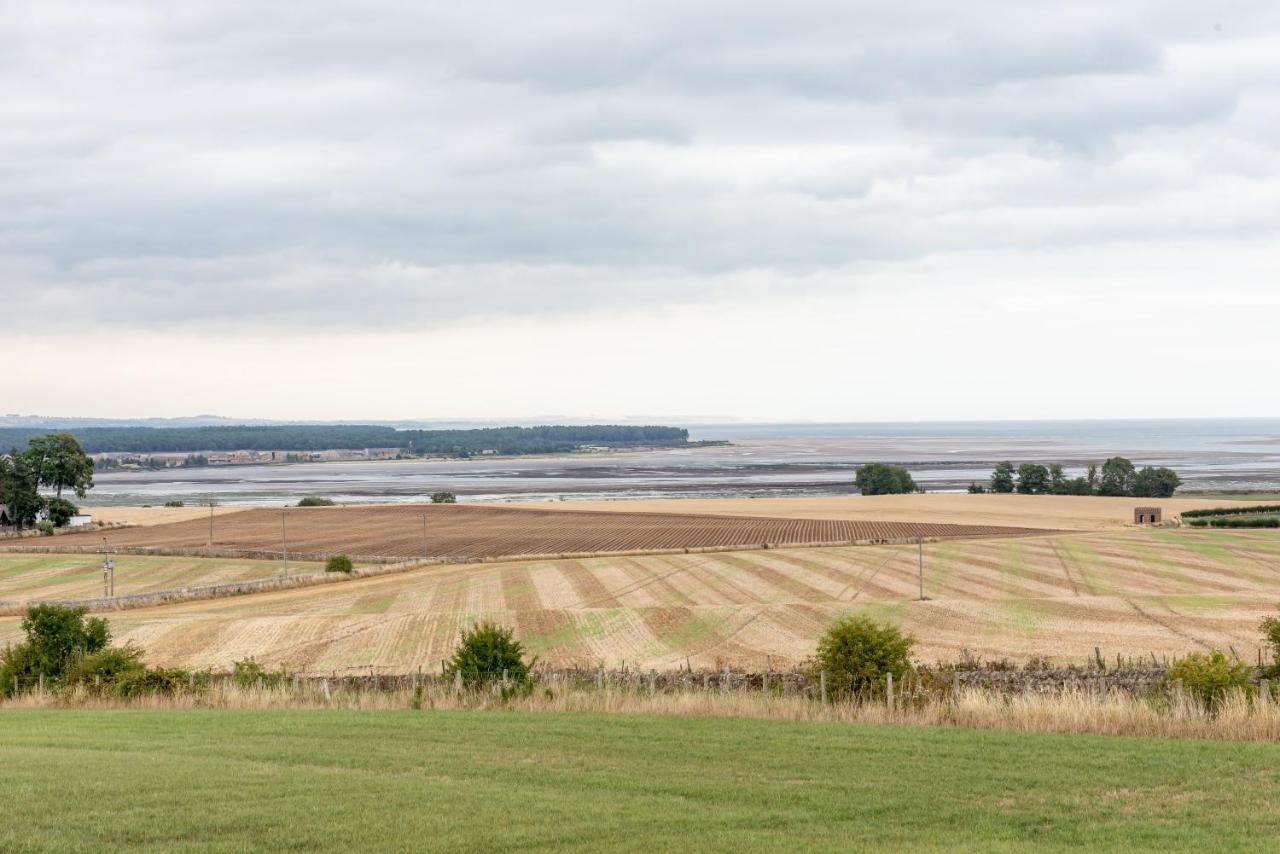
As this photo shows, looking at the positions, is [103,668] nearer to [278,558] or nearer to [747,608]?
[747,608]

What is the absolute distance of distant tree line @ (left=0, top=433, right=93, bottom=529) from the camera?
4365 inches

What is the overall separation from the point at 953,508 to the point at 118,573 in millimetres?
76322

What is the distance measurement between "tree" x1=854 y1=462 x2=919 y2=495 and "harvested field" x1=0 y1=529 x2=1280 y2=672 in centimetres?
6761

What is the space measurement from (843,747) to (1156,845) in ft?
18.3

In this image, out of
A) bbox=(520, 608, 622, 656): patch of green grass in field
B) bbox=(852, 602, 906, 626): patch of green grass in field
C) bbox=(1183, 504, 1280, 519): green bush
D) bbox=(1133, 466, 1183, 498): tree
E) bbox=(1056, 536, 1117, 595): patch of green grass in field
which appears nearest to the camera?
bbox=(520, 608, 622, 656): patch of green grass in field

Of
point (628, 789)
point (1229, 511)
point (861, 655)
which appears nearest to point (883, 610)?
point (861, 655)

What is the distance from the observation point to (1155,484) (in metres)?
139

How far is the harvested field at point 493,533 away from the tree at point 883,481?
39334 millimetres

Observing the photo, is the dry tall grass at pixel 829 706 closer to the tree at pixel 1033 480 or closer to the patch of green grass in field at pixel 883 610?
the patch of green grass in field at pixel 883 610

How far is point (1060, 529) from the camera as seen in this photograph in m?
97.6

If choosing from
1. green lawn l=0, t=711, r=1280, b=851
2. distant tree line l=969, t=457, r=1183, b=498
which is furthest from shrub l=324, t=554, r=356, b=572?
distant tree line l=969, t=457, r=1183, b=498

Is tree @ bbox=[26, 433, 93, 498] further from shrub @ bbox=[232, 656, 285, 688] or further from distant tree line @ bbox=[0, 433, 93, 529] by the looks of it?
shrub @ bbox=[232, 656, 285, 688]

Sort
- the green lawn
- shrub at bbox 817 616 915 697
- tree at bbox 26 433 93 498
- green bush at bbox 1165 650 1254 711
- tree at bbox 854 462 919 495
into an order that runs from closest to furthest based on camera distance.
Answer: the green lawn → green bush at bbox 1165 650 1254 711 → shrub at bbox 817 616 915 697 → tree at bbox 26 433 93 498 → tree at bbox 854 462 919 495

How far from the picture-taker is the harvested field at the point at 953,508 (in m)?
107
